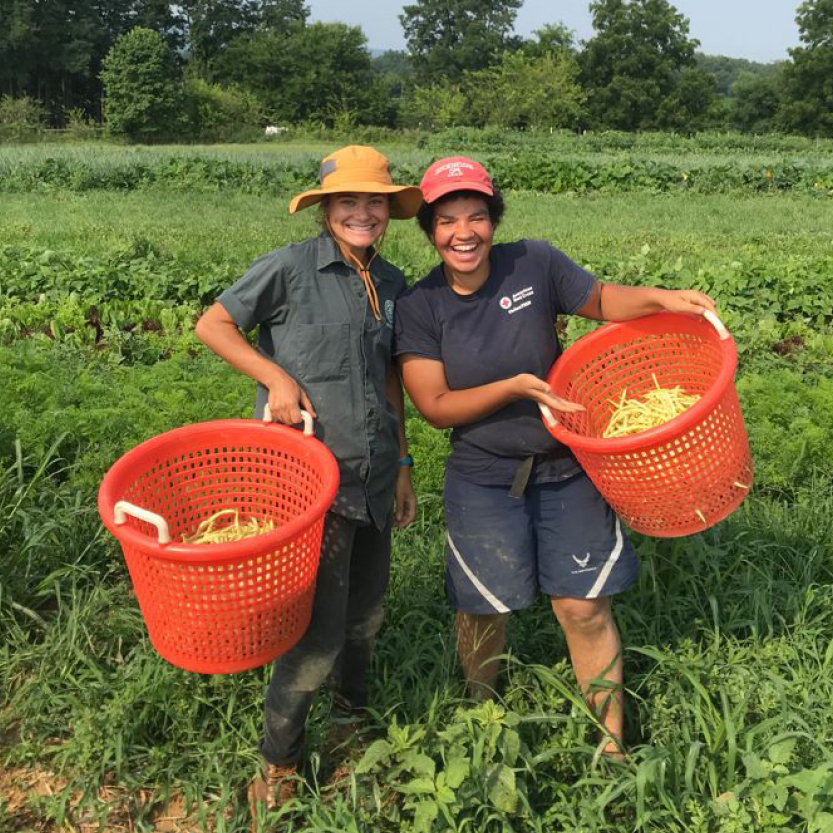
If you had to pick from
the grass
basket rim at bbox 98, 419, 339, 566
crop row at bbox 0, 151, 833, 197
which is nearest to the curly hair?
basket rim at bbox 98, 419, 339, 566

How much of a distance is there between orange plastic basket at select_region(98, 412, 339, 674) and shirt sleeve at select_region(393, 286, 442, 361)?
1.47ft

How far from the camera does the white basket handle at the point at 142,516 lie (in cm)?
178

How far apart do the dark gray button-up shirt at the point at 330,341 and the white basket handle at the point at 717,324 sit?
91 cm

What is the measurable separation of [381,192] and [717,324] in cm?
98

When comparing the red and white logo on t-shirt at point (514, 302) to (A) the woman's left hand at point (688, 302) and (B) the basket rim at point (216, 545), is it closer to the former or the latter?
(A) the woman's left hand at point (688, 302)

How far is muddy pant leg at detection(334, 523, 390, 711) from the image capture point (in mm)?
2555

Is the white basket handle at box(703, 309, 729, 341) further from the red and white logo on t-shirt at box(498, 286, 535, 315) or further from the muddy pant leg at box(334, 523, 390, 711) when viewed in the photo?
the muddy pant leg at box(334, 523, 390, 711)

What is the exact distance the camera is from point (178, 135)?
4838 centimetres

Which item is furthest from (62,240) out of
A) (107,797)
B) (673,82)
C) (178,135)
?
(673,82)

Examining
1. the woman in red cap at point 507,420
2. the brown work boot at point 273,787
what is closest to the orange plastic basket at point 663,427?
the woman in red cap at point 507,420

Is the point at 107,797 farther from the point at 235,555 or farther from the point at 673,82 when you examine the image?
the point at 673,82

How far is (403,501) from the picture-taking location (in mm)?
2730

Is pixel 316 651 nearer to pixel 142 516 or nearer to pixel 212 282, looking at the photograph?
pixel 142 516

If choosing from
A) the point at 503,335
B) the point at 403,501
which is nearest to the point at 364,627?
the point at 403,501
